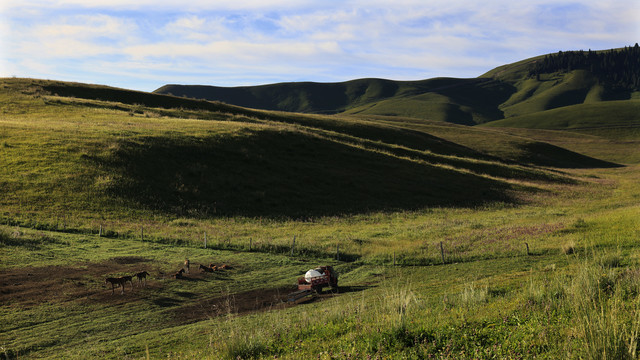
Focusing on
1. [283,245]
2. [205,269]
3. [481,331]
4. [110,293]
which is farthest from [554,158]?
[481,331]

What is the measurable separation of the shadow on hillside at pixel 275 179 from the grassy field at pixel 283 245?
11.7 inches

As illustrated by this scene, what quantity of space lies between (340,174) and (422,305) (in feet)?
143

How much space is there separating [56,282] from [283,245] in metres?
13.1

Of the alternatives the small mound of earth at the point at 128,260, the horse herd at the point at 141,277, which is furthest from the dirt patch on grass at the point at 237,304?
the small mound of earth at the point at 128,260

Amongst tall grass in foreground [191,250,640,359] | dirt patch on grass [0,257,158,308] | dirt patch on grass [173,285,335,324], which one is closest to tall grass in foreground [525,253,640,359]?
tall grass in foreground [191,250,640,359]

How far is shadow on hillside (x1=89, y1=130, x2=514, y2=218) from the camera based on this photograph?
42125mm

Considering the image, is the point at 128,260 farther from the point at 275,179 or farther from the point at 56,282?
the point at 275,179

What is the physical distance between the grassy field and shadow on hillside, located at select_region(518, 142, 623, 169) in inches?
1219

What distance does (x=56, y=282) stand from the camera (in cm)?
1900

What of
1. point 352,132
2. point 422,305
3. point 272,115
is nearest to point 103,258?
point 422,305

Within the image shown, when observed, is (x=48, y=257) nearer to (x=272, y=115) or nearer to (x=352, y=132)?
(x=352, y=132)

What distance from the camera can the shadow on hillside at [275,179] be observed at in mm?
42125

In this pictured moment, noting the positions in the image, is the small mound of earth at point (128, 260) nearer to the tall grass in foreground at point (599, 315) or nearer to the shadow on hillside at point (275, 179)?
the shadow on hillside at point (275, 179)

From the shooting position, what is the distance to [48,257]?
22906 mm
